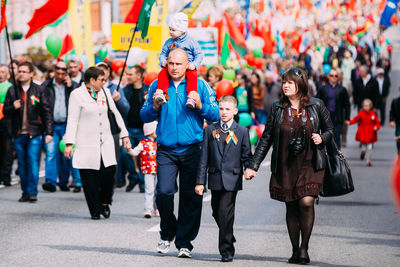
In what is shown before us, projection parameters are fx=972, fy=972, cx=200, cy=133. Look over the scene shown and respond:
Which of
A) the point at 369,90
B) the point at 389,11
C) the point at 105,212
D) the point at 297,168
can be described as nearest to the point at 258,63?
the point at 389,11

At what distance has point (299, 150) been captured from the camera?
8078mm

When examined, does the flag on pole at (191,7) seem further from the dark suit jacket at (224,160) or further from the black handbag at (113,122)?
the dark suit jacket at (224,160)

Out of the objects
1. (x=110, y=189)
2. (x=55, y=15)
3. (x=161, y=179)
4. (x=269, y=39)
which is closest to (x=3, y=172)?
(x=55, y=15)

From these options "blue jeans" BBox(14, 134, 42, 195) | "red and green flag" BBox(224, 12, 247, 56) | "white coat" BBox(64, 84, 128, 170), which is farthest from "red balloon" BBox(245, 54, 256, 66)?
"white coat" BBox(64, 84, 128, 170)

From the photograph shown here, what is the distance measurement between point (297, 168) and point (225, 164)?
643 millimetres

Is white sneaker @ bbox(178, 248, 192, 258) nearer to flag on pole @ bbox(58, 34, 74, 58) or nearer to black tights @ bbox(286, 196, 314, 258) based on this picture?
black tights @ bbox(286, 196, 314, 258)

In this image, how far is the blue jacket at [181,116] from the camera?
8.44m

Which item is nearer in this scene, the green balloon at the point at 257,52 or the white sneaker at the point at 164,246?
the white sneaker at the point at 164,246

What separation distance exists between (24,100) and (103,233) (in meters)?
3.83

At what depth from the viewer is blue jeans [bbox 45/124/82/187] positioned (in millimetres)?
14199

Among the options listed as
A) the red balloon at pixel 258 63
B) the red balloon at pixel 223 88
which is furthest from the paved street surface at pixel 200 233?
the red balloon at pixel 258 63

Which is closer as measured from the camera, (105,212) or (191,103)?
(191,103)

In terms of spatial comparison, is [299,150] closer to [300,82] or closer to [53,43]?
[300,82]

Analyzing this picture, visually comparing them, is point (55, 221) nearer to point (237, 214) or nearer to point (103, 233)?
point (103, 233)
